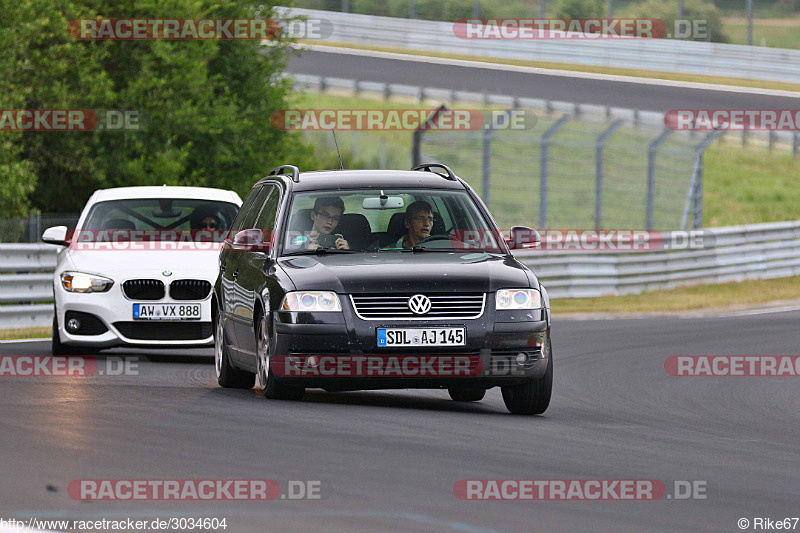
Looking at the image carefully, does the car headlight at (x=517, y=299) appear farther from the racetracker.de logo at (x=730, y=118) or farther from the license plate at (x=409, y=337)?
the racetracker.de logo at (x=730, y=118)

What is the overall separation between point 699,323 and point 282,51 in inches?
483

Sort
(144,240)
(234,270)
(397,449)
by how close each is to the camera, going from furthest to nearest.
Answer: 1. (144,240)
2. (234,270)
3. (397,449)

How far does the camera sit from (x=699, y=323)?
21.3 meters

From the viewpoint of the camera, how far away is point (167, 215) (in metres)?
15.4

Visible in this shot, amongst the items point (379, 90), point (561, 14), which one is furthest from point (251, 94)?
point (561, 14)

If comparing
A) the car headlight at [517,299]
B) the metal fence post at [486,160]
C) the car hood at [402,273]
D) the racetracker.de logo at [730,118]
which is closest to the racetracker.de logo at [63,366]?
the car hood at [402,273]

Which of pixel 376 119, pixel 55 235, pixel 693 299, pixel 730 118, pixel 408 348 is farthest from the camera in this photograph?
pixel 376 119

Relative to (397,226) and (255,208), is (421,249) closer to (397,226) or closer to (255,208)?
(397,226)

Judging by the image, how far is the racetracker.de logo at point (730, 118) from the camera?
40781 millimetres

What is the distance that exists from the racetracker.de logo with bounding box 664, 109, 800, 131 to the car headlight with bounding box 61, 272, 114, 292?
26631mm

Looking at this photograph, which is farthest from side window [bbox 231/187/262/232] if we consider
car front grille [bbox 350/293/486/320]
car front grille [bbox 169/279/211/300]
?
car front grille [bbox 350/293/486/320]

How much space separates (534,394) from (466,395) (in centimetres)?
124

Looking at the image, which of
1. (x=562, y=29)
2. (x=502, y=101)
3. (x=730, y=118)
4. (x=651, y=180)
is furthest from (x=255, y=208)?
(x=562, y=29)

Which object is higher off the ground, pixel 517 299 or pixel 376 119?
pixel 517 299
